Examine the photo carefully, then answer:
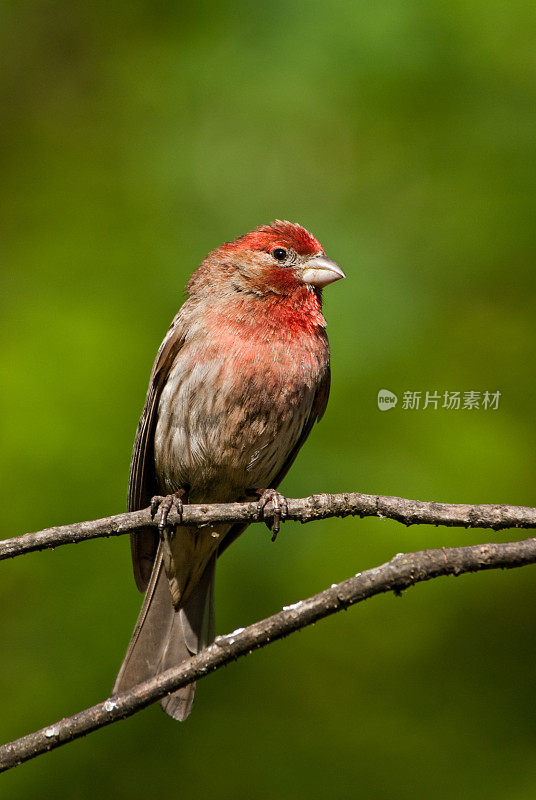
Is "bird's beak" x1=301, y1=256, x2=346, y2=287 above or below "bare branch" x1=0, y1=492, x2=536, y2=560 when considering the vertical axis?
above

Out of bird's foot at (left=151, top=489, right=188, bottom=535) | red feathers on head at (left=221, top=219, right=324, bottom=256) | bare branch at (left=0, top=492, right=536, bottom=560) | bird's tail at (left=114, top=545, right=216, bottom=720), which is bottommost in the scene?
bird's tail at (left=114, top=545, right=216, bottom=720)

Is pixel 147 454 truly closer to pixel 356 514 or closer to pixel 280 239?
pixel 280 239

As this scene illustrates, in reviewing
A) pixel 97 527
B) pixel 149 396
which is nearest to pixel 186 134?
pixel 149 396

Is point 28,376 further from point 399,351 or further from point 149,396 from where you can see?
point 399,351

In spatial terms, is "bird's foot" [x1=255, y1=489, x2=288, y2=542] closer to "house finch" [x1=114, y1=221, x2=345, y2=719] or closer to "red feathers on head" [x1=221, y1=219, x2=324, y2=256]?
"house finch" [x1=114, y1=221, x2=345, y2=719]

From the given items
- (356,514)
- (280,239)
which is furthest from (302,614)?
(280,239)

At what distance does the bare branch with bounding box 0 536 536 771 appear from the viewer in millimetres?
2895

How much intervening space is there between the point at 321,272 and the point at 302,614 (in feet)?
8.42

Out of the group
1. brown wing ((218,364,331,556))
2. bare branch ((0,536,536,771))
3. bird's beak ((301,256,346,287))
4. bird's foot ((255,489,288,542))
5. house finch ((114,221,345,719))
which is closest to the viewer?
bare branch ((0,536,536,771))

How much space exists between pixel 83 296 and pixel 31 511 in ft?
3.94

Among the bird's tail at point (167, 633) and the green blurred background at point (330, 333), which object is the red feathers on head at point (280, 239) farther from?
the bird's tail at point (167, 633)

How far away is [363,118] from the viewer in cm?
611

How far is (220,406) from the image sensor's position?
15.7ft

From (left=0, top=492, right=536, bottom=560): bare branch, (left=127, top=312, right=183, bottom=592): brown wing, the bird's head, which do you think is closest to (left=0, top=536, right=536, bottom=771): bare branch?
(left=0, top=492, right=536, bottom=560): bare branch
